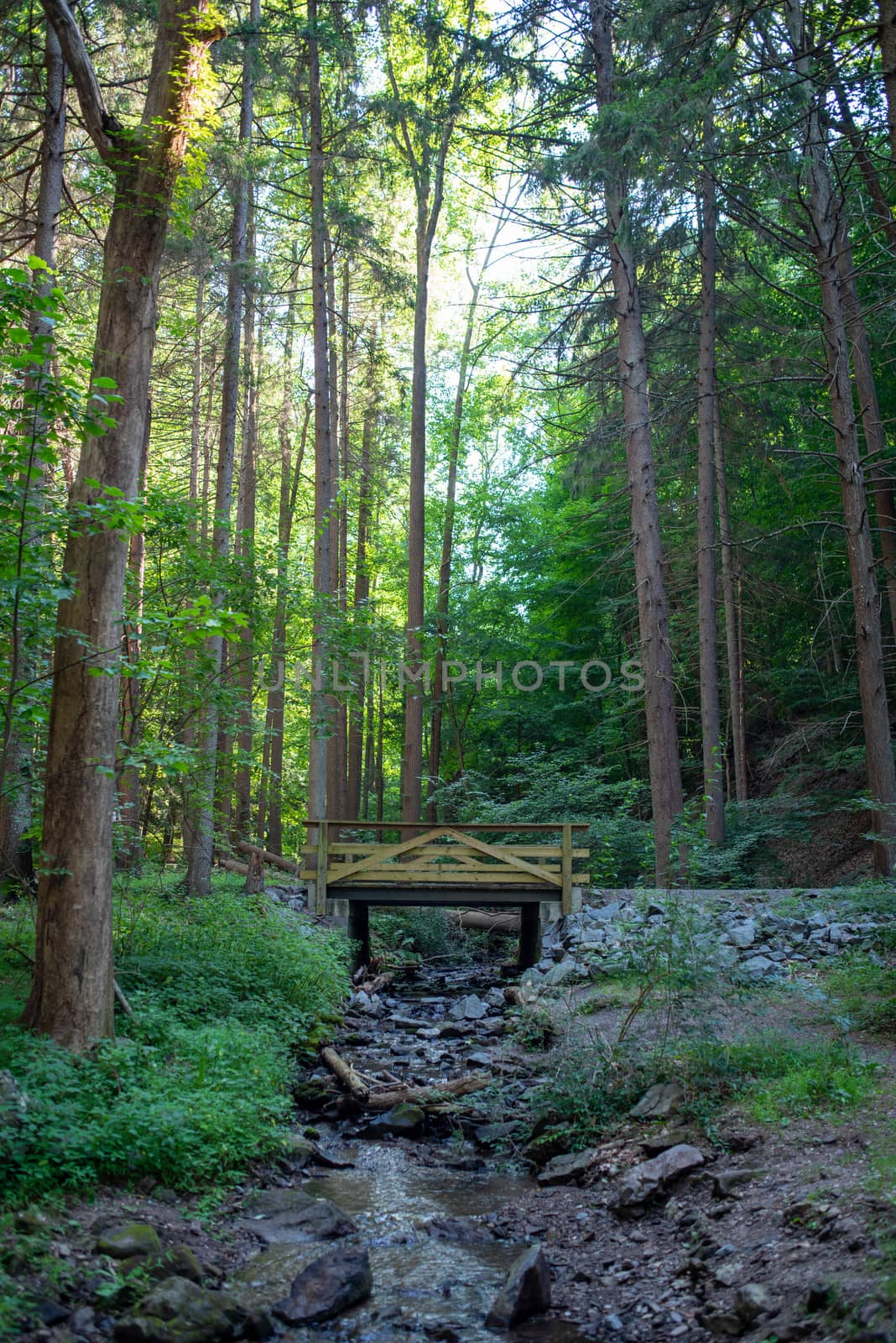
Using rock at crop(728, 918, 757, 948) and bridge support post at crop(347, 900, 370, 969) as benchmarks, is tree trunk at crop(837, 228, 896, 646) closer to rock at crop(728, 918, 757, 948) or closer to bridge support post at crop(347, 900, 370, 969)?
rock at crop(728, 918, 757, 948)

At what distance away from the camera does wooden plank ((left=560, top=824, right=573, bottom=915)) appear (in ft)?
40.7

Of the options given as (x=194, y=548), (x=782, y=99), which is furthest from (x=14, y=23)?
(x=782, y=99)

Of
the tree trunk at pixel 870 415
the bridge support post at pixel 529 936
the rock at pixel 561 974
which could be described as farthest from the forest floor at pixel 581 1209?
the tree trunk at pixel 870 415

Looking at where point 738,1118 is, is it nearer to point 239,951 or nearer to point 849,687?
point 239,951

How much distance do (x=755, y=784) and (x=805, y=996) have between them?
12990 millimetres

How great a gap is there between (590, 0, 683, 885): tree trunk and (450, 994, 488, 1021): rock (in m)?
3.05

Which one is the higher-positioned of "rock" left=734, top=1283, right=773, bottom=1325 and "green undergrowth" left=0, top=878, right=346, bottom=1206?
"green undergrowth" left=0, top=878, right=346, bottom=1206

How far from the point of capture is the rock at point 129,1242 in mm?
4543

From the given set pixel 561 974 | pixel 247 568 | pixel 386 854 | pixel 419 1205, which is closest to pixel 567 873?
pixel 561 974

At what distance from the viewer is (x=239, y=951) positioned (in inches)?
352

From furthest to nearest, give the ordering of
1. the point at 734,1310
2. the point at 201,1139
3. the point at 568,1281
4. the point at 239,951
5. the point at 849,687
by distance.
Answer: the point at 849,687 < the point at 239,951 < the point at 201,1139 < the point at 568,1281 < the point at 734,1310

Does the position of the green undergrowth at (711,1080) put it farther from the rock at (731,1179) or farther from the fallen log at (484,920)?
the fallen log at (484,920)

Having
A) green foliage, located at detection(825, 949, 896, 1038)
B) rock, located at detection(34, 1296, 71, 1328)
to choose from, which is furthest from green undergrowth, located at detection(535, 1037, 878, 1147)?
rock, located at detection(34, 1296, 71, 1328)

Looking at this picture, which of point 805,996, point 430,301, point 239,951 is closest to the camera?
point 805,996
